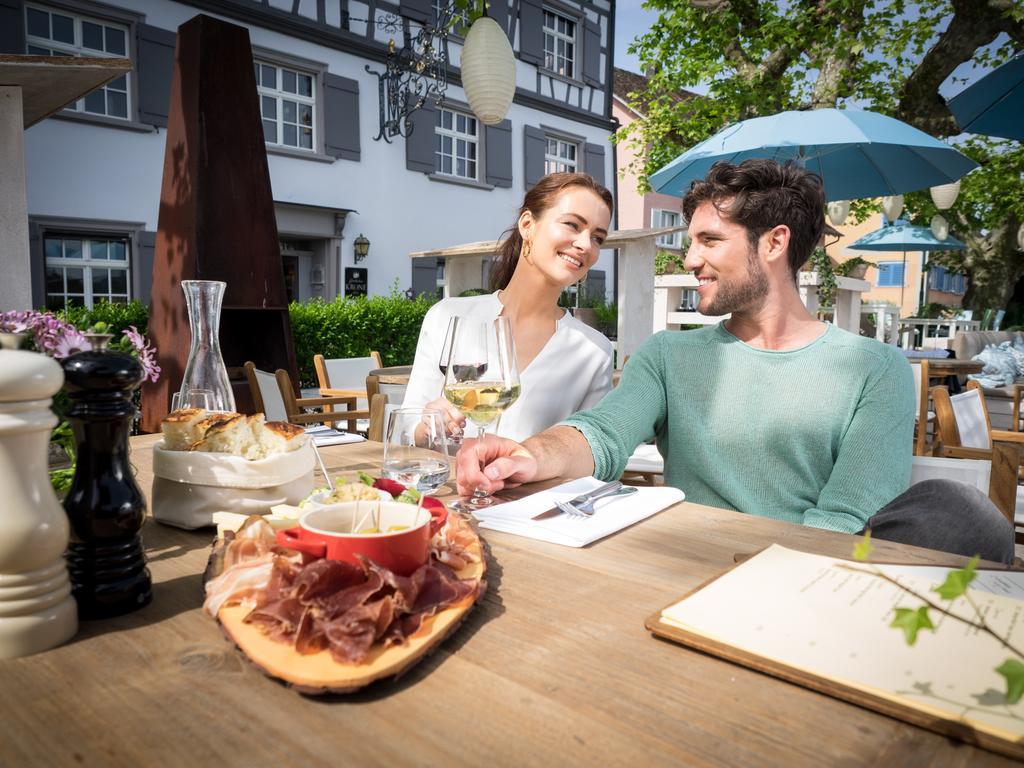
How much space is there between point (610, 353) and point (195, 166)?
12.3ft

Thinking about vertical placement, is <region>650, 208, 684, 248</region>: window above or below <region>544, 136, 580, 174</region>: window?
below

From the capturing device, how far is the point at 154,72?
9.19m

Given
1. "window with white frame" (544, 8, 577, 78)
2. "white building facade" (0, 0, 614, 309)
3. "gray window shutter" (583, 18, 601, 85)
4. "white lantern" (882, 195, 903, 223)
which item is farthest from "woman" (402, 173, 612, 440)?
"gray window shutter" (583, 18, 601, 85)

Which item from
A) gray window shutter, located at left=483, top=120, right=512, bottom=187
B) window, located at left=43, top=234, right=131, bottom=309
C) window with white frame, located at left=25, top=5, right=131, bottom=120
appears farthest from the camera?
gray window shutter, located at left=483, top=120, right=512, bottom=187

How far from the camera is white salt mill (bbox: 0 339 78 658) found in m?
0.63

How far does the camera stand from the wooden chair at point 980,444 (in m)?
1.92

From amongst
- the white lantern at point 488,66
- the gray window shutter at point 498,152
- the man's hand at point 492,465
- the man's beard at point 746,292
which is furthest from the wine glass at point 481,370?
the gray window shutter at point 498,152

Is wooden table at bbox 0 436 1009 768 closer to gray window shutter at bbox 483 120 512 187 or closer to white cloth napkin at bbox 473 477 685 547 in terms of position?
white cloth napkin at bbox 473 477 685 547

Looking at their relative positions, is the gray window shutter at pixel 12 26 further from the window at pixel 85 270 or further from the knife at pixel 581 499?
the knife at pixel 581 499

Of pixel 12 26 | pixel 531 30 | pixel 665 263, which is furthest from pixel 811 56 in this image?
pixel 12 26

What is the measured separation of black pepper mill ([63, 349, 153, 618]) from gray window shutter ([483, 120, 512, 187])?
13.3 meters

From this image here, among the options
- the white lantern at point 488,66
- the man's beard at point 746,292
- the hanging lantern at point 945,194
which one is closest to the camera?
the man's beard at point 746,292

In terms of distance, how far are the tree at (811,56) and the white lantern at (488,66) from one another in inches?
225

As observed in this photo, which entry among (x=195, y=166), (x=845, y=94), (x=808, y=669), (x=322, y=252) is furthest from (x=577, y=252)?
(x=322, y=252)
